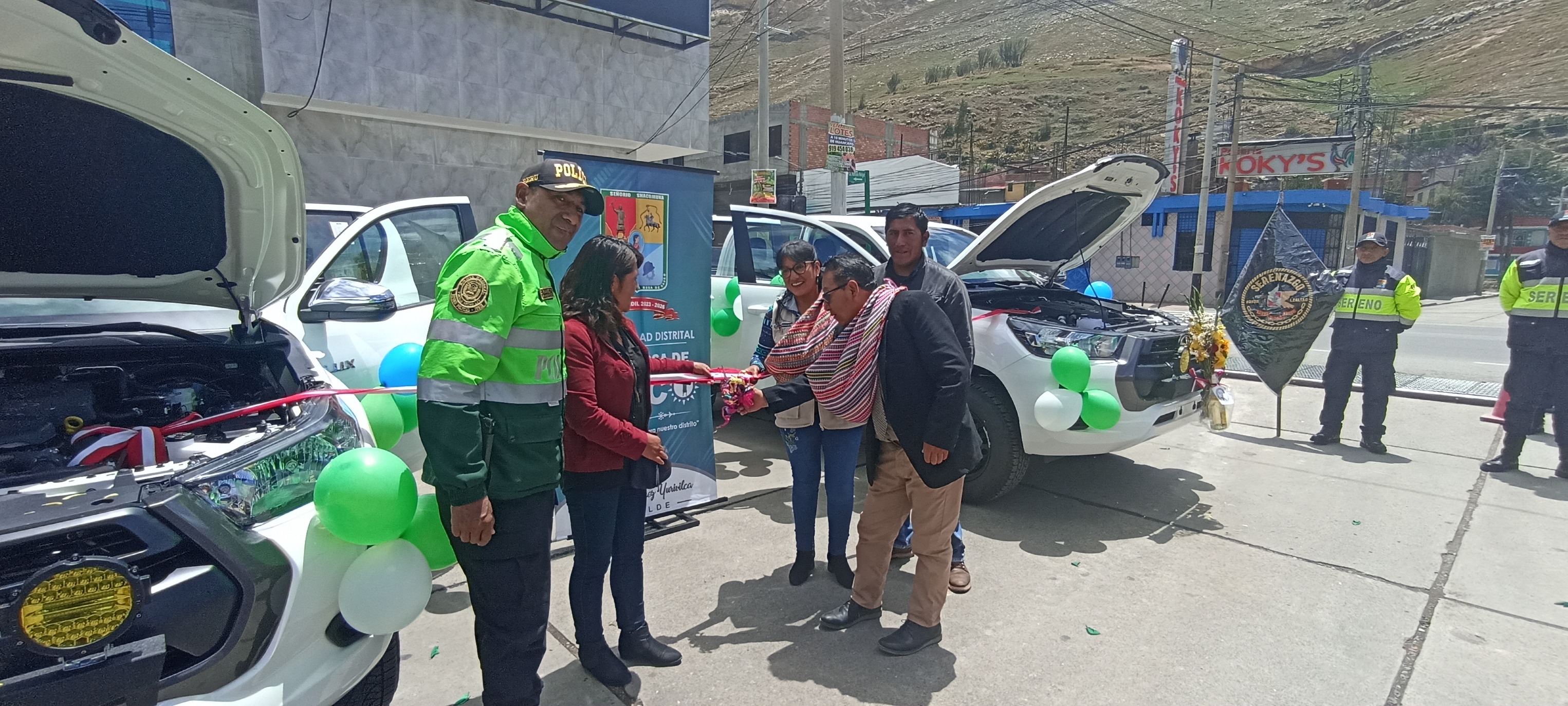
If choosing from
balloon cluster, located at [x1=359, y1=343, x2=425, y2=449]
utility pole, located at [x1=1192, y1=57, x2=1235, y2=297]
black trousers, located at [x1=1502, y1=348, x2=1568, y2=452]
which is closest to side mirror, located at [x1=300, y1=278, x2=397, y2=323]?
balloon cluster, located at [x1=359, y1=343, x2=425, y2=449]

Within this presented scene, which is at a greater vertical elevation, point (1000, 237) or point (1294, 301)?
point (1000, 237)

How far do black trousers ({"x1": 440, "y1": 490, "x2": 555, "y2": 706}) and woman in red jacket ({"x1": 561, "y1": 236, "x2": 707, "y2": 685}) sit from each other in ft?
1.01

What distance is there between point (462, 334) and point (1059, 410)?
325cm

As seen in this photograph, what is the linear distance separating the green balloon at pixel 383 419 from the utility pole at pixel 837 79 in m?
12.5

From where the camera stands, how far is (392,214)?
459 centimetres

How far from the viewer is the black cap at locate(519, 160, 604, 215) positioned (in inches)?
90.1

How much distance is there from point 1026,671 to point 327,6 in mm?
15067

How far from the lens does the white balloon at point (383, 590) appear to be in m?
1.97

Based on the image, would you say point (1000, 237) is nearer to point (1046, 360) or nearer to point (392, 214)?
point (1046, 360)

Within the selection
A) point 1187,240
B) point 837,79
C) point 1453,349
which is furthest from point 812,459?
point 1187,240

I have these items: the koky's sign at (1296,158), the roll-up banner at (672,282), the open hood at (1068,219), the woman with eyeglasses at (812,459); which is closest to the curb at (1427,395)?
the open hood at (1068,219)

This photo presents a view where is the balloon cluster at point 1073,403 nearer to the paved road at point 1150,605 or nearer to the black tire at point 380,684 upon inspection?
the paved road at point 1150,605

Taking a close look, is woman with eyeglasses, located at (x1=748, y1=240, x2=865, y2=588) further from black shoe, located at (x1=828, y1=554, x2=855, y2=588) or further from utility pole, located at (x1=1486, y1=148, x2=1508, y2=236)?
utility pole, located at (x1=1486, y1=148, x2=1508, y2=236)

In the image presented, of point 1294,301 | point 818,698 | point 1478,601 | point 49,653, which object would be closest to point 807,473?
point 818,698
